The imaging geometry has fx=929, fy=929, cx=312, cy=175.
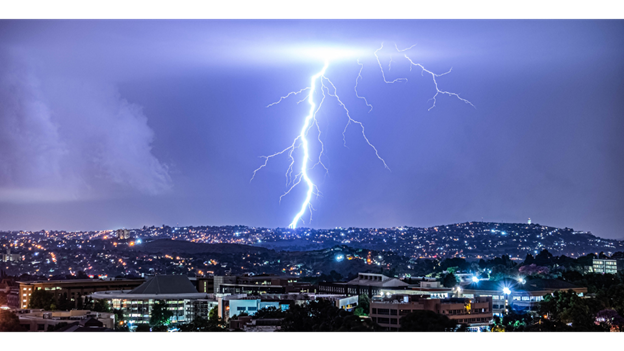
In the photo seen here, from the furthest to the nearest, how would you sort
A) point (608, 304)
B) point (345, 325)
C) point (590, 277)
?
point (590, 277) → point (608, 304) → point (345, 325)

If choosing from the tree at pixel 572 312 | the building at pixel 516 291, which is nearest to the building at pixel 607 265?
the building at pixel 516 291

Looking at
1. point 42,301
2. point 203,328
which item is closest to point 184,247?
point 42,301

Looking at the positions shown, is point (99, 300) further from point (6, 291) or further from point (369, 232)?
point (369, 232)

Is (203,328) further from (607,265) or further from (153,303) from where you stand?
(607,265)

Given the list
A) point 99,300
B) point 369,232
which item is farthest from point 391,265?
point 99,300

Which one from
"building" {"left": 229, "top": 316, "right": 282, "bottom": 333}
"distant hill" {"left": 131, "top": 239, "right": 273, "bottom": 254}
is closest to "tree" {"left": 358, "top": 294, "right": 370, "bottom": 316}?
"building" {"left": 229, "top": 316, "right": 282, "bottom": 333}

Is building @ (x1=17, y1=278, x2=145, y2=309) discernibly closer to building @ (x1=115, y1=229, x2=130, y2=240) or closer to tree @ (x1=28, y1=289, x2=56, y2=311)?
tree @ (x1=28, y1=289, x2=56, y2=311)
